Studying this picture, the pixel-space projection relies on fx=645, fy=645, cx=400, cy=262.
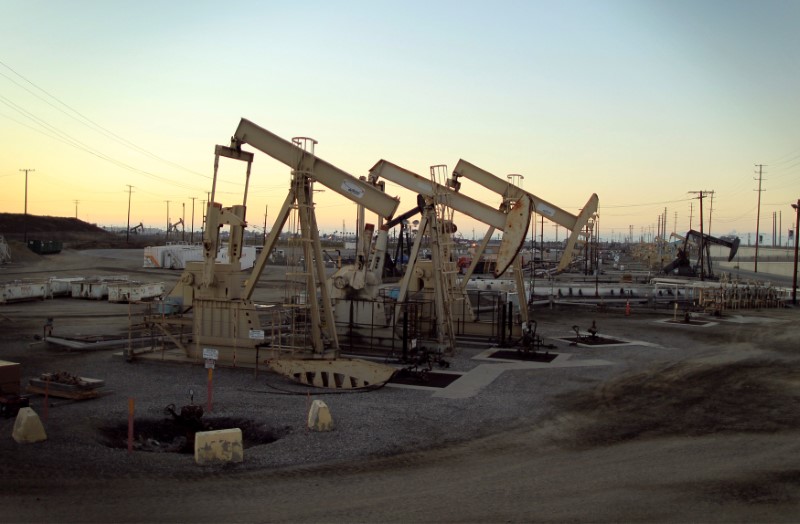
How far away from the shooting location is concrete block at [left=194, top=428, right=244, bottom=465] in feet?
28.0

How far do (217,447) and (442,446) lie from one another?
3248 millimetres

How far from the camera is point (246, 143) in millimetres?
15875

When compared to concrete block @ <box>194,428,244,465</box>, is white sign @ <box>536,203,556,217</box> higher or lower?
higher

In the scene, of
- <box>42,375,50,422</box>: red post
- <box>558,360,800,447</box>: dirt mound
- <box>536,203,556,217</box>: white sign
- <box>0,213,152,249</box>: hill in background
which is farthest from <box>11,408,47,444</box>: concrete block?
<box>0,213,152,249</box>: hill in background

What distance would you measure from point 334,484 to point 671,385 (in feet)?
30.9

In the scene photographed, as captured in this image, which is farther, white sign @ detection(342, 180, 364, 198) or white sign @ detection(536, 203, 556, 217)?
white sign @ detection(536, 203, 556, 217)

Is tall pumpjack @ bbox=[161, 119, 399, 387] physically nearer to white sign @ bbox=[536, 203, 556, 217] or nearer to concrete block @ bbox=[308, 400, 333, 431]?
concrete block @ bbox=[308, 400, 333, 431]

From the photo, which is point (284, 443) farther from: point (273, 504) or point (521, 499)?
point (521, 499)

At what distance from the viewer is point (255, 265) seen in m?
15.9

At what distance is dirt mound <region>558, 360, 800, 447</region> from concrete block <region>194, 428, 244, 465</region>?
503cm

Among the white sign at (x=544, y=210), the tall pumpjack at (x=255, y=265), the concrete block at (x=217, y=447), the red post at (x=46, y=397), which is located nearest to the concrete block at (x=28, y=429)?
the red post at (x=46, y=397)

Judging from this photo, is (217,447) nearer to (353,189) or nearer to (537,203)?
(353,189)

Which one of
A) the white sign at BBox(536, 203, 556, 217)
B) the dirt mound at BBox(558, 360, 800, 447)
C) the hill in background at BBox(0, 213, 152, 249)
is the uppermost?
the hill in background at BBox(0, 213, 152, 249)

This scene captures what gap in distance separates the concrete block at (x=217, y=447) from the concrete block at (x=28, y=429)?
2.47m
